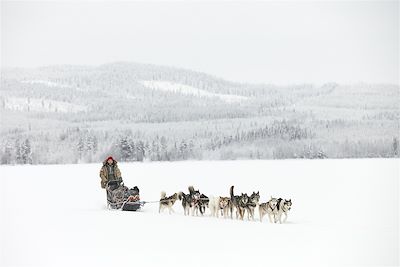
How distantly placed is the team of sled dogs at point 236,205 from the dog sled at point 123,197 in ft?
2.14

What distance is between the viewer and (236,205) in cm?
1454

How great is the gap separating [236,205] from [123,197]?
321cm

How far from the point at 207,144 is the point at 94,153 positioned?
1670 centimetres

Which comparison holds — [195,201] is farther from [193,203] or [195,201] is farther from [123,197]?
[123,197]

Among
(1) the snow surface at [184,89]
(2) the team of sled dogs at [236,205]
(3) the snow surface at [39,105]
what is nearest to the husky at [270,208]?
(2) the team of sled dogs at [236,205]

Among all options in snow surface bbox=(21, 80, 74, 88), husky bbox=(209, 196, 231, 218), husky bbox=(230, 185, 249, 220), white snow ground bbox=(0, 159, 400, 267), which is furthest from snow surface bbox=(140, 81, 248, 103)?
husky bbox=(230, 185, 249, 220)

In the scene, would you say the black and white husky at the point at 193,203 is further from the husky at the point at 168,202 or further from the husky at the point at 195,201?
the husky at the point at 168,202

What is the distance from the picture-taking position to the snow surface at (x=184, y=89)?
152 metres

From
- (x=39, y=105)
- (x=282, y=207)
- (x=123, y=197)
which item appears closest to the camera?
(x=282, y=207)

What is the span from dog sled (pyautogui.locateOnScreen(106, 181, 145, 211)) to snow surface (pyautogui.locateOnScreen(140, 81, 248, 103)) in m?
130

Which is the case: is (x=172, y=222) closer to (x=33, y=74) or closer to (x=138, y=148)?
(x=138, y=148)

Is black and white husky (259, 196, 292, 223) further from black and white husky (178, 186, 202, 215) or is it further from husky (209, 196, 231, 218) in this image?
black and white husky (178, 186, 202, 215)

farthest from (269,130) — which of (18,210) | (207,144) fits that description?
(18,210)

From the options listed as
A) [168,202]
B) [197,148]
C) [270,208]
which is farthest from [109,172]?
[197,148]
